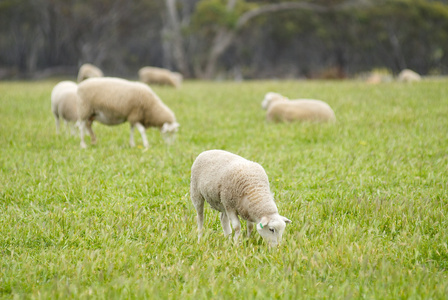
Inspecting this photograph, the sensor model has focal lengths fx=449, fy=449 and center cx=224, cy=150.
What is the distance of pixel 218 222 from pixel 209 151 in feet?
2.48

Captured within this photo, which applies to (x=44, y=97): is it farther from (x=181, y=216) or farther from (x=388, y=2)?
(x=388, y=2)

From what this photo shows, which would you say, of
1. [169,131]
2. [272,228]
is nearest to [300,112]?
[169,131]

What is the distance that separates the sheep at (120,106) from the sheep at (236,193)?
3529 mm

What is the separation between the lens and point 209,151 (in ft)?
13.3

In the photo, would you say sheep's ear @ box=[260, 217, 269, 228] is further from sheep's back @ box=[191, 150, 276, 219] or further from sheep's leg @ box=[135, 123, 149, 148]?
sheep's leg @ box=[135, 123, 149, 148]

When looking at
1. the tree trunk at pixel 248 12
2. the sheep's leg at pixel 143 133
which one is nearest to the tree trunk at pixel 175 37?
the tree trunk at pixel 248 12

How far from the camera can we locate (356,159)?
6.48 metres

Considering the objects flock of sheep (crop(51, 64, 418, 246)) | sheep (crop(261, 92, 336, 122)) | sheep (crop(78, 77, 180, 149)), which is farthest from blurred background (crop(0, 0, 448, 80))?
sheep (crop(78, 77, 180, 149))

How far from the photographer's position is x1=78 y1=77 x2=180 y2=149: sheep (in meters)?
7.30

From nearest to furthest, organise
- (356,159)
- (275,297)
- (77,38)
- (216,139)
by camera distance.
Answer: (275,297), (356,159), (216,139), (77,38)

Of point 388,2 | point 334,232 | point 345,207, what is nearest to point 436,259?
point 334,232

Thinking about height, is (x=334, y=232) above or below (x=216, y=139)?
above

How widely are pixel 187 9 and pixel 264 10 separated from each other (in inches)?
360

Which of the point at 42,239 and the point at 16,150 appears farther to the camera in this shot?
the point at 16,150
